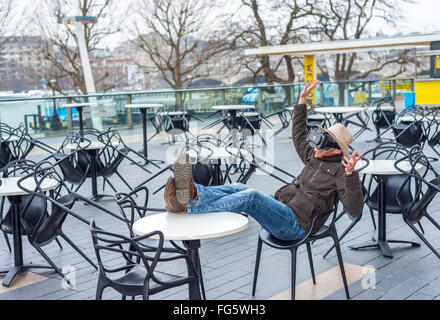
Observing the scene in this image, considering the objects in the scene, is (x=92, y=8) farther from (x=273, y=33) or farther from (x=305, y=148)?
(x=305, y=148)

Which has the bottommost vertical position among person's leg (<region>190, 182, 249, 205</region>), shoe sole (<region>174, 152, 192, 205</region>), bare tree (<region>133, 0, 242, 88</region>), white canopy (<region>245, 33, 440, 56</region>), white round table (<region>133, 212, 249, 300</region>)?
white round table (<region>133, 212, 249, 300</region>)

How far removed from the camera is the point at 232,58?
28672 millimetres

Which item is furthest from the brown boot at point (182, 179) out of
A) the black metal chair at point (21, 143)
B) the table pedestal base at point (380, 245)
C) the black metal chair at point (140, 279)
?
the black metal chair at point (21, 143)

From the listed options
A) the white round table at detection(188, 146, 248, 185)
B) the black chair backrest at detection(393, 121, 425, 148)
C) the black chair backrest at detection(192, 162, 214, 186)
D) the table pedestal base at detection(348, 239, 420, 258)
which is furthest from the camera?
the black chair backrest at detection(393, 121, 425, 148)

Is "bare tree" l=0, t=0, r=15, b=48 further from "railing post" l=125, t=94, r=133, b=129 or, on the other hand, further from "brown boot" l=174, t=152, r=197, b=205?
"brown boot" l=174, t=152, r=197, b=205

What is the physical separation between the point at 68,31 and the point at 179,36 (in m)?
5.52

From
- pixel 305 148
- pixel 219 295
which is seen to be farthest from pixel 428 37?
pixel 219 295

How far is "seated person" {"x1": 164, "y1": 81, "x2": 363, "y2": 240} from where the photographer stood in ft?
11.2

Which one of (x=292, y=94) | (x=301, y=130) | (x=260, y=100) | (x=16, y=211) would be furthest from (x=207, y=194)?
(x=292, y=94)

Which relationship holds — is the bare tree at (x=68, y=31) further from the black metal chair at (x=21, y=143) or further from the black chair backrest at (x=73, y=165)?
the black chair backrest at (x=73, y=165)

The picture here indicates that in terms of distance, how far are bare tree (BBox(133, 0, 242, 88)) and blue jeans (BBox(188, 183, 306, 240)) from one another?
24527mm

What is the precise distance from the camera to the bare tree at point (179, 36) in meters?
28.2

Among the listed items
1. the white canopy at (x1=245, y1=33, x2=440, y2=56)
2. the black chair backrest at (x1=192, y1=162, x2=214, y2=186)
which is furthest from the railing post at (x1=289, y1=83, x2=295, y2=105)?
the black chair backrest at (x1=192, y1=162, x2=214, y2=186)

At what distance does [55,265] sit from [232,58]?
2492 centimetres
